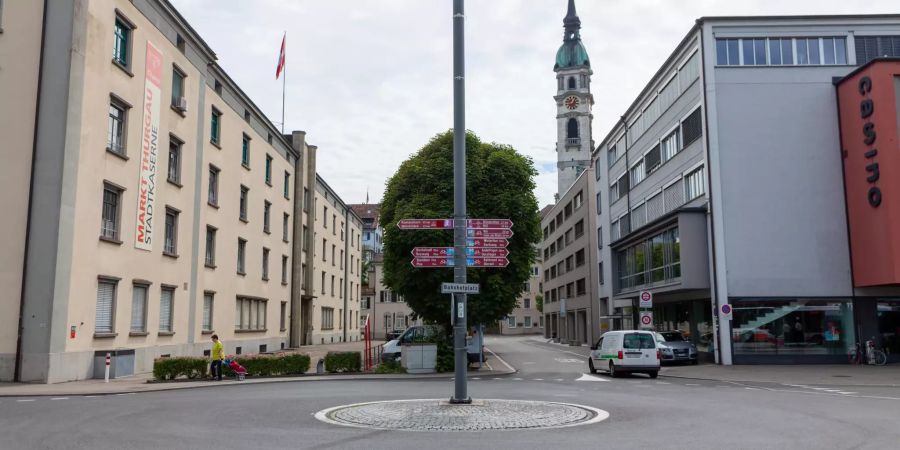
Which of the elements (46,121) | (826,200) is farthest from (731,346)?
(46,121)

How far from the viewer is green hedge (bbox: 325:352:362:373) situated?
24.2 metres

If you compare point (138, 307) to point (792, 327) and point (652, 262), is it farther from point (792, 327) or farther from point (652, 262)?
point (792, 327)

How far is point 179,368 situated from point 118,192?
A: 620cm

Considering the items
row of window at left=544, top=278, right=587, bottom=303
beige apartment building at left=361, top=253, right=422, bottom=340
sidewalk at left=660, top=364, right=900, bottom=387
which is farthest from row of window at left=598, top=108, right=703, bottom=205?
beige apartment building at left=361, top=253, right=422, bottom=340

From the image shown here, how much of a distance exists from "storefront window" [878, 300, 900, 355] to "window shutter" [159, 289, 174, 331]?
1140 inches

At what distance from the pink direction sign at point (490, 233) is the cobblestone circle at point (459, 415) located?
311 cm

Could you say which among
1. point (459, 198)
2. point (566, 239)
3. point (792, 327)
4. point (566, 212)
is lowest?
point (792, 327)

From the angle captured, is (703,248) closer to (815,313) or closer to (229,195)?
(815,313)

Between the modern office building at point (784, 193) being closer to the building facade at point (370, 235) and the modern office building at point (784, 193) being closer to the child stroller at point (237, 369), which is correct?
the child stroller at point (237, 369)

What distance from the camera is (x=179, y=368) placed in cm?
2128

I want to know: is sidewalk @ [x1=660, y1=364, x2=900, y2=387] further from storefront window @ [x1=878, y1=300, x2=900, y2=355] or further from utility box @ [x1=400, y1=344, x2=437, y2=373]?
utility box @ [x1=400, y1=344, x2=437, y2=373]

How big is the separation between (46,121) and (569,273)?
50.8 metres

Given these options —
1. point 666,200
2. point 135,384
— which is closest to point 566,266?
point 666,200

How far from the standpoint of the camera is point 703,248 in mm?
30953
